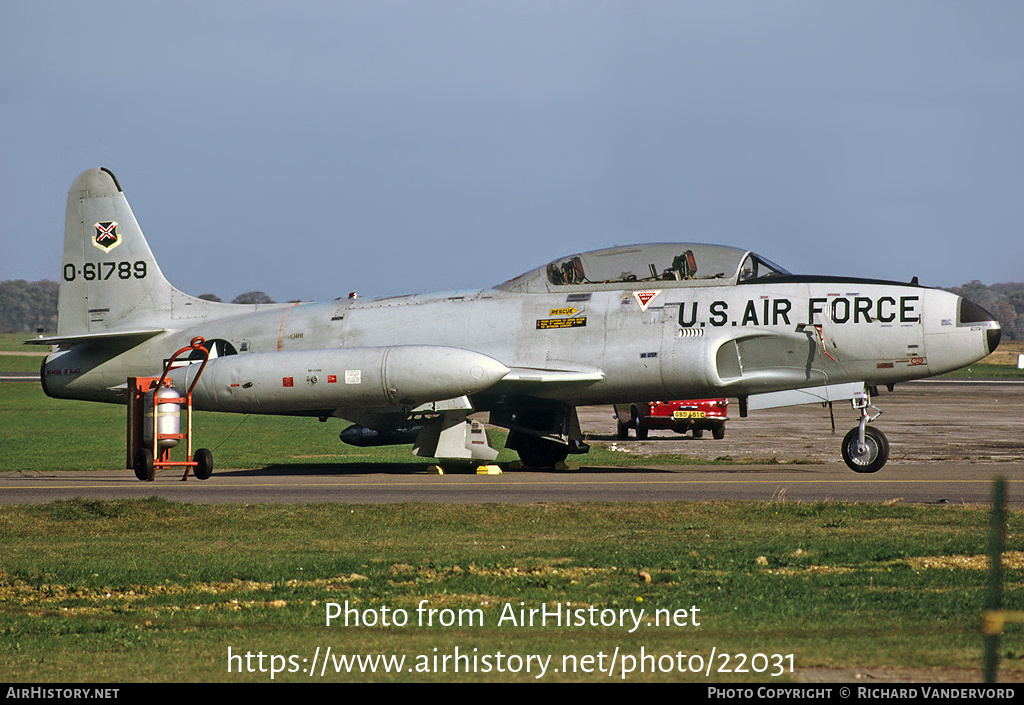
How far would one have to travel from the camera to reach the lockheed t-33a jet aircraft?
61.7 feet

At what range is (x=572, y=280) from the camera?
20.9m

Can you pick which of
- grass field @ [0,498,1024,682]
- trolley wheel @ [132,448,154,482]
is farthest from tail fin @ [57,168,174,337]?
grass field @ [0,498,1024,682]

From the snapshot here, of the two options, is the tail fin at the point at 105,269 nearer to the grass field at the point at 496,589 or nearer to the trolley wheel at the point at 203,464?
the trolley wheel at the point at 203,464

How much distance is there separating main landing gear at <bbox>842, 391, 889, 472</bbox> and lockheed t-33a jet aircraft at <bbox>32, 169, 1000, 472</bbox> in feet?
0.08

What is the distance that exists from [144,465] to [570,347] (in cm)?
764

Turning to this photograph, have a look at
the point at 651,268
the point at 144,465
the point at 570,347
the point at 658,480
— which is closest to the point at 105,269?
the point at 144,465

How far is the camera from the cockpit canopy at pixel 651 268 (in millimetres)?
19844

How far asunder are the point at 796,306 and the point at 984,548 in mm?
8936

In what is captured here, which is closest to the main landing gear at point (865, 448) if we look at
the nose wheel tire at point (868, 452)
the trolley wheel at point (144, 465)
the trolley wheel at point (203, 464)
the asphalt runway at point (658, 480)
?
the nose wheel tire at point (868, 452)

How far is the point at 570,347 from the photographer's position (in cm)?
2042

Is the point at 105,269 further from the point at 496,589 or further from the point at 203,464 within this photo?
the point at 496,589

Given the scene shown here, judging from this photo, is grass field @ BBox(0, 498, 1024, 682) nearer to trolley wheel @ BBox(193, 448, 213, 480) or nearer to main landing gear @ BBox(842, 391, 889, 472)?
trolley wheel @ BBox(193, 448, 213, 480)

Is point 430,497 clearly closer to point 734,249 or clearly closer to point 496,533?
point 496,533

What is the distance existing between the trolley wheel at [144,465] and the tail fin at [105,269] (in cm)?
635
